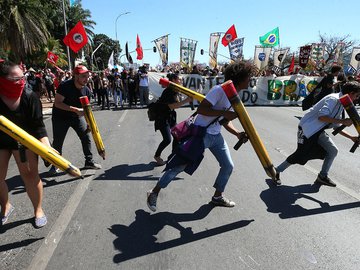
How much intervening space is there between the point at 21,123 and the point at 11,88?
1.21 feet

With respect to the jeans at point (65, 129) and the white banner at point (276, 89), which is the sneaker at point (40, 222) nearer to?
the jeans at point (65, 129)

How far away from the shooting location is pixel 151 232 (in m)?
3.17

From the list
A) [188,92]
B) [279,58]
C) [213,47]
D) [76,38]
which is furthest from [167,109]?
[213,47]

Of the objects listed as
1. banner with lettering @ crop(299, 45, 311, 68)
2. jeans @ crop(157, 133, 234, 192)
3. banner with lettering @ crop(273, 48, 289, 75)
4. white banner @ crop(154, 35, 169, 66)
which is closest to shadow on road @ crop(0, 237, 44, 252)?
jeans @ crop(157, 133, 234, 192)

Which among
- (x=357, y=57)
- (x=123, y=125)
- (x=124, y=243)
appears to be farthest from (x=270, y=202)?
(x=357, y=57)

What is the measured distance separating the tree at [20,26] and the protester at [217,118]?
22432 millimetres

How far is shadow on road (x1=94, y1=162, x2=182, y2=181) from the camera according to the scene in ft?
15.7

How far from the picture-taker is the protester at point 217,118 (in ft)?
10.3

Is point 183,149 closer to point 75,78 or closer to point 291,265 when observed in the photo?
point 291,265

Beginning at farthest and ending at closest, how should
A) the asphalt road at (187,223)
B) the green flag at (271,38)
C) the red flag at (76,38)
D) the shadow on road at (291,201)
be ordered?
1. the green flag at (271,38)
2. the red flag at (76,38)
3. the shadow on road at (291,201)
4. the asphalt road at (187,223)

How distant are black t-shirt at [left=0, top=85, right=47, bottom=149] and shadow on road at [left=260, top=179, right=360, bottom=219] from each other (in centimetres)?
285

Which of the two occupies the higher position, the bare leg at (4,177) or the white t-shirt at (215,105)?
the white t-shirt at (215,105)

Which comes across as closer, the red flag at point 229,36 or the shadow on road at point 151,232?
the shadow on road at point 151,232

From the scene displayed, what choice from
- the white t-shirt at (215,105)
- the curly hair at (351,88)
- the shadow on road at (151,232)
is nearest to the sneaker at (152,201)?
the shadow on road at (151,232)
